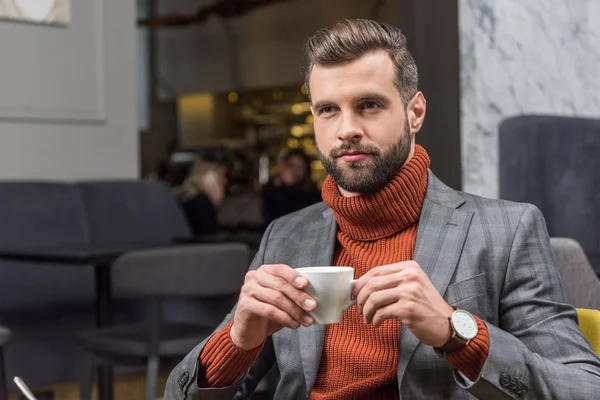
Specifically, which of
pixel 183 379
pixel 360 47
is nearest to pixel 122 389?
pixel 183 379

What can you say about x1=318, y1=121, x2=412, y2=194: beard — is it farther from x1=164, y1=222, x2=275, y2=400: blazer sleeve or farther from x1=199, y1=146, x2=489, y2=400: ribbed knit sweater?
x1=164, y1=222, x2=275, y2=400: blazer sleeve

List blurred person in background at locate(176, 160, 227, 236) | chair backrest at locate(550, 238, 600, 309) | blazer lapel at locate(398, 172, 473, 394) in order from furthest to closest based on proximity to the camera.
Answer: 1. blurred person in background at locate(176, 160, 227, 236)
2. chair backrest at locate(550, 238, 600, 309)
3. blazer lapel at locate(398, 172, 473, 394)

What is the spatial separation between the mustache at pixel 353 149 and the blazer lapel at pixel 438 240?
0.15 meters

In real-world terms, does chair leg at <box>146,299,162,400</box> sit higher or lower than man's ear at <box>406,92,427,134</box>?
lower

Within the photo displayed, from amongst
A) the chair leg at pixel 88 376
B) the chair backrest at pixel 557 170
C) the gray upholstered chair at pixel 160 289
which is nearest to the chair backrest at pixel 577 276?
the chair backrest at pixel 557 170

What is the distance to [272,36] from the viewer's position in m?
11.2

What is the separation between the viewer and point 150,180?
596 cm

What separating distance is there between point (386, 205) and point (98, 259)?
2.18 metres

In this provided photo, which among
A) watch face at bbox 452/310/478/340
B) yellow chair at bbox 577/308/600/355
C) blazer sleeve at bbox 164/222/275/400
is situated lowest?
blazer sleeve at bbox 164/222/275/400

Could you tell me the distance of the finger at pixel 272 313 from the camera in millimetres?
1360

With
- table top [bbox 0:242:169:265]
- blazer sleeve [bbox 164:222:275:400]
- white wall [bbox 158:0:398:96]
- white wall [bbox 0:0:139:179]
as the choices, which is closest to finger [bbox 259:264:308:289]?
blazer sleeve [bbox 164:222:275:400]

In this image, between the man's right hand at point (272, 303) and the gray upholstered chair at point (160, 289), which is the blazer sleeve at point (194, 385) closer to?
the man's right hand at point (272, 303)

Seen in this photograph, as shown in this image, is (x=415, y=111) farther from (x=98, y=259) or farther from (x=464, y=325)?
(x=98, y=259)

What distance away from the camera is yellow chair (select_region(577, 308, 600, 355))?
165cm
